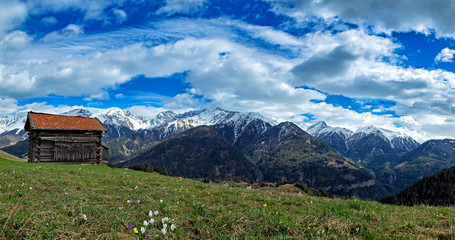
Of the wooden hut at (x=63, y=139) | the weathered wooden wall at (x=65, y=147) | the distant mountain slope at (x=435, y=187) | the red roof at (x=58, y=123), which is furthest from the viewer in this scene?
the distant mountain slope at (x=435, y=187)

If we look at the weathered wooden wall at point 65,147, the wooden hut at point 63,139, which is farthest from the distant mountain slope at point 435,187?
the wooden hut at point 63,139

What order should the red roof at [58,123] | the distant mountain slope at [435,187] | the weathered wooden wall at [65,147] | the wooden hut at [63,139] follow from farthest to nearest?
1. the distant mountain slope at [435,187]
2. the weathered wooden wall at [65,147]
3. the wooden hut at [63,139]
4. the red roof at [58,123]

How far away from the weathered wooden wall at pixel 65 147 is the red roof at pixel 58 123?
48.0 inches

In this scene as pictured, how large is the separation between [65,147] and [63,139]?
1.41 metres

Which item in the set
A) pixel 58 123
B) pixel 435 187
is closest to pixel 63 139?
pixel 58 123

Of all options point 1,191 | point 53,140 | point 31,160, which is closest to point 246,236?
point 1,191

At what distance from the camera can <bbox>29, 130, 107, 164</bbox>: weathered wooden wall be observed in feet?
124

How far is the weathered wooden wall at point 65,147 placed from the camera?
37.8 meters

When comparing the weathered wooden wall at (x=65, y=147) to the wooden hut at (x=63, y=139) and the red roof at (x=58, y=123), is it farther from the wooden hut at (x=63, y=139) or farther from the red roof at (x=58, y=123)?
the red roof at (x=58, y=123)

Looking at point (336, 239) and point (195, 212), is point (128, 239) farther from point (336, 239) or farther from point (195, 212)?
point (336, 239)

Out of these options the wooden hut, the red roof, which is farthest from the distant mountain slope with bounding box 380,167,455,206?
the red roof

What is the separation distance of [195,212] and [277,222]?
88.4 inches

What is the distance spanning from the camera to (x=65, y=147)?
129 feet

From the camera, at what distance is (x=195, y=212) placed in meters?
6.21
